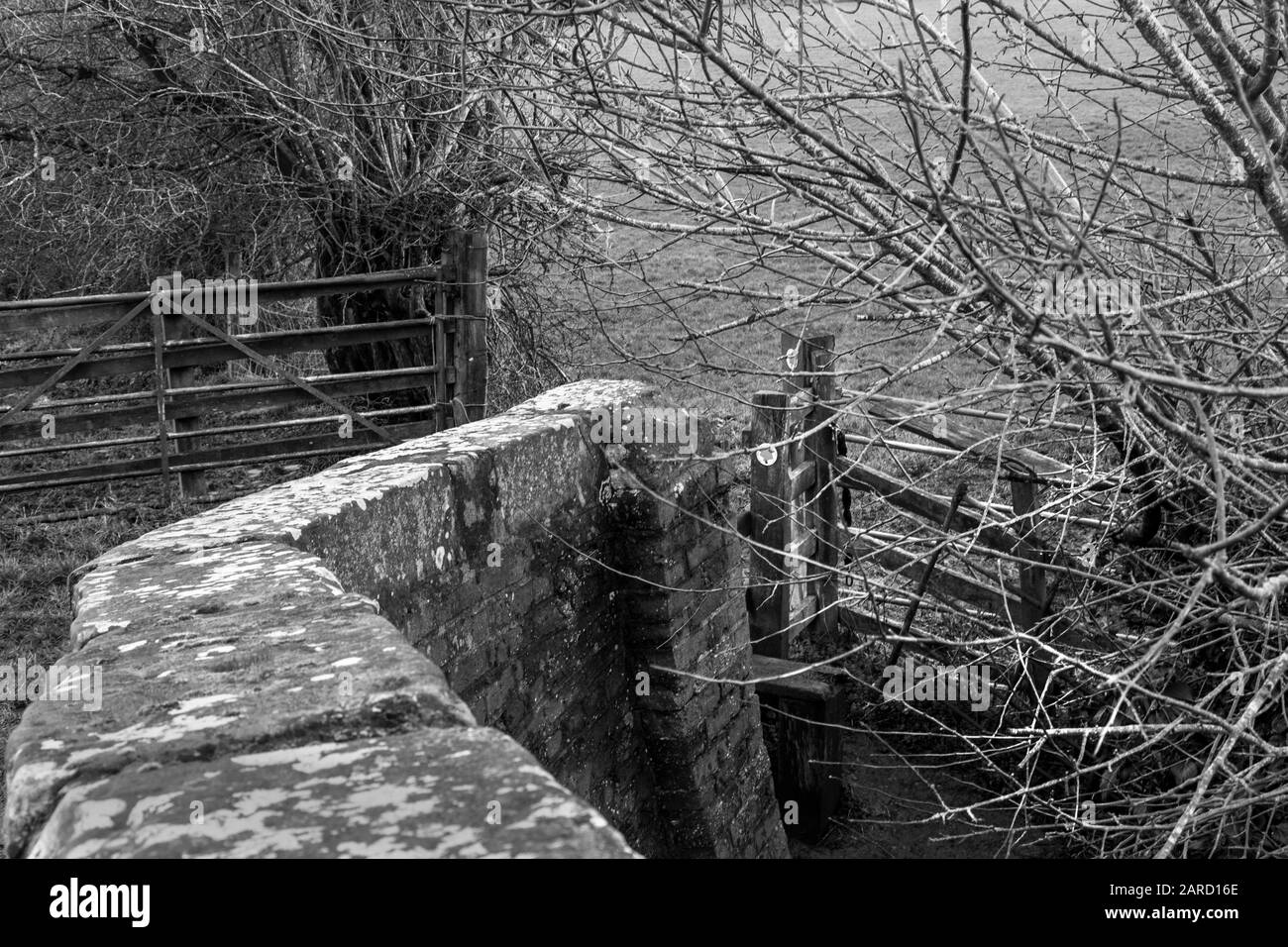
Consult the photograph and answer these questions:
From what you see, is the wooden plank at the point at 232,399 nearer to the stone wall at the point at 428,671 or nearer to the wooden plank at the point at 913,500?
the wooden plank at the point at 913,500

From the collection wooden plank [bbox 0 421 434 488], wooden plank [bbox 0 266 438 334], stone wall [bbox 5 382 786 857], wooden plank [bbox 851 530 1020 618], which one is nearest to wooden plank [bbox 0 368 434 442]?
wooden plank [bbox 0 421 434 488]

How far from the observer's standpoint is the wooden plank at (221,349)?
7582mm

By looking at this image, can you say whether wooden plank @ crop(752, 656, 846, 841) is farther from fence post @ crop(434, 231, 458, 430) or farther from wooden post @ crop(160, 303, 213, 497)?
wooden post @ crop(160, 303, 213, 497)

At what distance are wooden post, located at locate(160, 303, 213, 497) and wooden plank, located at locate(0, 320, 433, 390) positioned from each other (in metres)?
0.12

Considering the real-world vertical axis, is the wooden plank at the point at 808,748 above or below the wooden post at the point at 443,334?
below

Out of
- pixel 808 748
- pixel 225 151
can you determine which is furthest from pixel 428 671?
pixel 225 151

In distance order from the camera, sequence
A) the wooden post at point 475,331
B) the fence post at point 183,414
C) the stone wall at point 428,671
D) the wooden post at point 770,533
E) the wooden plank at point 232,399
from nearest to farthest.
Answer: the stone wall at point 428,671 → the wooden post at point 770,533 → the fence post at point 183,414 → the wooden plank at point 232,399 → the wooden post at point 475,331

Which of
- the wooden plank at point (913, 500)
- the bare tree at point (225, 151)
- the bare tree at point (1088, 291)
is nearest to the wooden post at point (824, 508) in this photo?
the wooden plank at point (913, 500)

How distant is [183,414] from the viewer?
8.12m

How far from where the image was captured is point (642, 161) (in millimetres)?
3631

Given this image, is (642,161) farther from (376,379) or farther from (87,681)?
(376,379)

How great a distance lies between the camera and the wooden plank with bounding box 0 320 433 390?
758 cm
